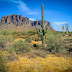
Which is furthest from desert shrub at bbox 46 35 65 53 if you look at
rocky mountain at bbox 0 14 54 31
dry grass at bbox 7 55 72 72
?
rocky mountain at bbox 0 14 54 31

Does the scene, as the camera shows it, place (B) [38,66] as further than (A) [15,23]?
No

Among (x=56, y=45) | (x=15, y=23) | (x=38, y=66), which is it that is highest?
(x=15, y=23)

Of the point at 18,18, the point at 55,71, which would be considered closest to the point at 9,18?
the point at 18,18

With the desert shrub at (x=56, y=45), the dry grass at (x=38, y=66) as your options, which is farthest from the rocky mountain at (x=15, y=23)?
the dry grass at (x=38, y=66)

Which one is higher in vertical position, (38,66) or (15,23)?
(15,23)

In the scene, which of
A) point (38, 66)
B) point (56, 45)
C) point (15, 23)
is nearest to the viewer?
point (38, 66)

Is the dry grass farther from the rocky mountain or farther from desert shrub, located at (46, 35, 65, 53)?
the rocky mountain

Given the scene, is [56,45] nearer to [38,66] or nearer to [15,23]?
[38,66]

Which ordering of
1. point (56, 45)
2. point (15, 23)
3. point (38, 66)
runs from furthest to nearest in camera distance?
point (15, 23)
point (56, 45)
point (38, 66)

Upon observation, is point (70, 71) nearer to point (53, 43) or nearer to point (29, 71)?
point (29, 71)

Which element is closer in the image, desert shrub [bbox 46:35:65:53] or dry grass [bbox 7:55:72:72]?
dry grass [bbox 7:55:72:72]

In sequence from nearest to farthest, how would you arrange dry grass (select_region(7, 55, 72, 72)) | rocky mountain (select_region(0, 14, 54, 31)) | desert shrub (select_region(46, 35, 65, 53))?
dry grass (select_region(7, 55, 72, 72)) → desert shrub (select_region(46, 35, 65, 53)) → rocky mountain (select_region(0, 14, 54, 31))

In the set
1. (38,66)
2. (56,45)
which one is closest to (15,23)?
(56,45)

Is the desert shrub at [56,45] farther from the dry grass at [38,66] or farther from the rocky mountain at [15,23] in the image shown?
the rocky mountain at [15,23]
